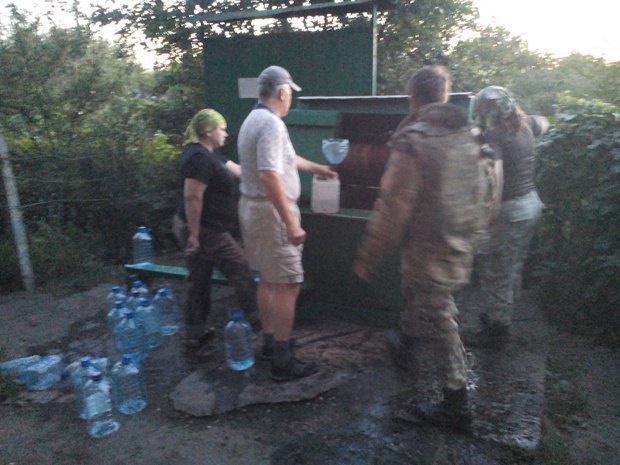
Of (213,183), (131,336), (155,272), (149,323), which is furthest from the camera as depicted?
(155,272)

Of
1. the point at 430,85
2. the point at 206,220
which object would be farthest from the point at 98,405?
the point at 430,85

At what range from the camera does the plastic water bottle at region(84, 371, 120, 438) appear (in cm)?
325

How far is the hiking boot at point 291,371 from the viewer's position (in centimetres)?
359

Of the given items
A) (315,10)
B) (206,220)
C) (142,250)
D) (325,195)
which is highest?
(315,10)

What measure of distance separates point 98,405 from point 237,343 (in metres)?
0.99

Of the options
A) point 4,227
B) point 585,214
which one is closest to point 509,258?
point 585,214

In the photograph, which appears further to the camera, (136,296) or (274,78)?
(136,296)

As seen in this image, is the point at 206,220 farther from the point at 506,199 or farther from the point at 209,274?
the point at 506,199

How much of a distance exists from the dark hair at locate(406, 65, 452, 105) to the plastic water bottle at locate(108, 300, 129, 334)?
2.62m

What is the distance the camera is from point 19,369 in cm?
384

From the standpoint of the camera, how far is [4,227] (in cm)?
619

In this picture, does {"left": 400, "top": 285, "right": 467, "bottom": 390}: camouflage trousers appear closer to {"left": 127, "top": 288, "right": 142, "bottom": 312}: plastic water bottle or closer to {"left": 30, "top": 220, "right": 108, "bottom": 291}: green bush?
{"left": 127, "top": 288, "right": 142, "bottom": 312}: plastic water bottle

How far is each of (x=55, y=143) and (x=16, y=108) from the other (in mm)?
676

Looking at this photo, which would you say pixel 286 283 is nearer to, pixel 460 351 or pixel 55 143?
pixel 460 351
